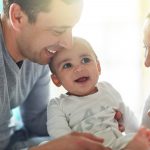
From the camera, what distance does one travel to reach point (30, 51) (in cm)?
124

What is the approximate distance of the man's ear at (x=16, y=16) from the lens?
116cm

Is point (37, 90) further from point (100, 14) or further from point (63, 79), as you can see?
point (100, 14)

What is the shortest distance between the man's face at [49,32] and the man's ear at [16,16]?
16mm

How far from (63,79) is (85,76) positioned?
0.23 ft

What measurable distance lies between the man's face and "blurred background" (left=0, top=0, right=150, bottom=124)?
38.8 inches

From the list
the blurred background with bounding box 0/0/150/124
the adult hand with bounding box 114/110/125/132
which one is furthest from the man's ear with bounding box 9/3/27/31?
the blurred background with bounding box 0/0/150/124

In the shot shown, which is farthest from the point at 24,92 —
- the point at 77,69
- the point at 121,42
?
the point at 121,42

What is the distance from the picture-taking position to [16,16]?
46.4 inches

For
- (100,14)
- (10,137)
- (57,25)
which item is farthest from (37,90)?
(100,14)

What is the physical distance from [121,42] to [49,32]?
3.91 ft

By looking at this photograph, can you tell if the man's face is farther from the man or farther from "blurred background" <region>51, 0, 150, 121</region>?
"blurred background" <region>51, 0, 150, 121</region>

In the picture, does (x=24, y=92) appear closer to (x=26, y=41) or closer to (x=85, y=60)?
(x=26, y=41)

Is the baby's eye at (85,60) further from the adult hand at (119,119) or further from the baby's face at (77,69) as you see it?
the adult hand at (119,119)

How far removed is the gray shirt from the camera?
4.09 feet
